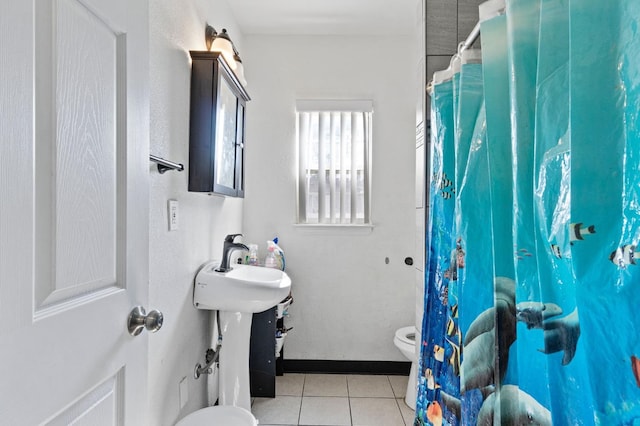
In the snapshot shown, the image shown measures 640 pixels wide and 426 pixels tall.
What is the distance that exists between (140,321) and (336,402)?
174cm

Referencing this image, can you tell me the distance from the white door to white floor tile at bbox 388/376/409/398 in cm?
187

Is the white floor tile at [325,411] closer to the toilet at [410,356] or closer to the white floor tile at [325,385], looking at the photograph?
the white floor tile at [325,385]

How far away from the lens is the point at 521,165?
745mm

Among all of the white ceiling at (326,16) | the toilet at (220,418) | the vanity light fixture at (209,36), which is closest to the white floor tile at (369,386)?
the toilet at (220,418)

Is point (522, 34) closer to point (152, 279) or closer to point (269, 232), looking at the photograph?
point (152, 279)

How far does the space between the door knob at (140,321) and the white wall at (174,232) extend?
1.62 feet

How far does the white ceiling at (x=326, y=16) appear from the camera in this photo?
227cm

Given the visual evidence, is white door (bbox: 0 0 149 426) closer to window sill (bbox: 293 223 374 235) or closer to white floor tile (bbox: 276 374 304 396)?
white floor tile (bbox: 276 374 304 396)

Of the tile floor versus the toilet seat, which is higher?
the toilet seat

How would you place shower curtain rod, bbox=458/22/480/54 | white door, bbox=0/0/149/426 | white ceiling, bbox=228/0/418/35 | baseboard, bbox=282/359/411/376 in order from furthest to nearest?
baseboard, bbox=282/359/411/376
white ceiling, bbox=228/0/418/35
shower curtain rod, bbox=458/22/480/54
white door, bbox=0/0/149/426

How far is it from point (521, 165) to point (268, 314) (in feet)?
6.00

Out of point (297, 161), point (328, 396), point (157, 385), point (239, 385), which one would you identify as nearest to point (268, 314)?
point (239, 385)

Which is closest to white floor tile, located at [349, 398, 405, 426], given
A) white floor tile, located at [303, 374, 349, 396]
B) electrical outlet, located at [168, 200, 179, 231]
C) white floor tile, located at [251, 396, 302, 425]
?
white floor tile, located at [303, 374, 349, 396]

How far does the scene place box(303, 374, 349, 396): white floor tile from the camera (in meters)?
2.33
